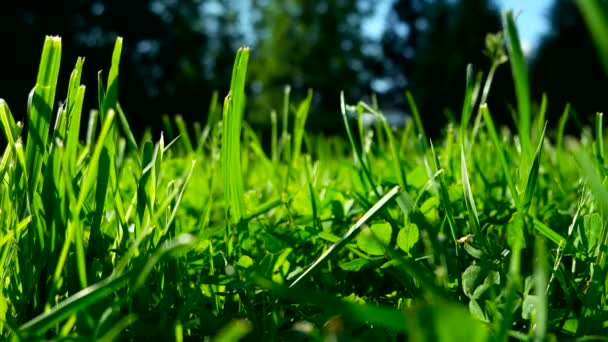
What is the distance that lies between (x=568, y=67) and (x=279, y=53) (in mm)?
8759

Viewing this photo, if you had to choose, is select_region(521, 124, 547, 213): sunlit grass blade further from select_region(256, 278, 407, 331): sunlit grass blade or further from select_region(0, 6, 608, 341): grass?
select_region(256, 278, 407, 331): sunlit grass blade

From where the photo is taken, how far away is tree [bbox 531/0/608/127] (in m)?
19.1

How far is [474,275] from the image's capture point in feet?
1.47

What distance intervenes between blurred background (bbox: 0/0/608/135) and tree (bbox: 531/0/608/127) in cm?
3

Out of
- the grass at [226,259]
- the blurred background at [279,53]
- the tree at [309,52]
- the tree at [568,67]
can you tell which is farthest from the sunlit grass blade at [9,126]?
the tree at [309,52]

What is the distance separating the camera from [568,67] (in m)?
19.4

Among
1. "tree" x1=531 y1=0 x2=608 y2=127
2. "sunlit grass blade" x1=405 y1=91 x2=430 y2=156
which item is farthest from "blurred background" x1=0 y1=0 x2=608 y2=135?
"sunlit grass blade" x1=405 y1=91 x2=430 y2=156

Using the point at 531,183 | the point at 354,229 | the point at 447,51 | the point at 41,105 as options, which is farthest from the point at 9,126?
the point at 447,51

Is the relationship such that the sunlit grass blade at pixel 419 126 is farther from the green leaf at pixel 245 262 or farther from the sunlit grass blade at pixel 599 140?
the green leaf at pixel 245 262

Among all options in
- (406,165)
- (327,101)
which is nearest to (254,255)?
(406,165)

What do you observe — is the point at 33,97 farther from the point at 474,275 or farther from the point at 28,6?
the point at 28,6

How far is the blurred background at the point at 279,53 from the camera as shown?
52.4ft

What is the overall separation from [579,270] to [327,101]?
21275 mm

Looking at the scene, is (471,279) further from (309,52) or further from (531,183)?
(309,52)
